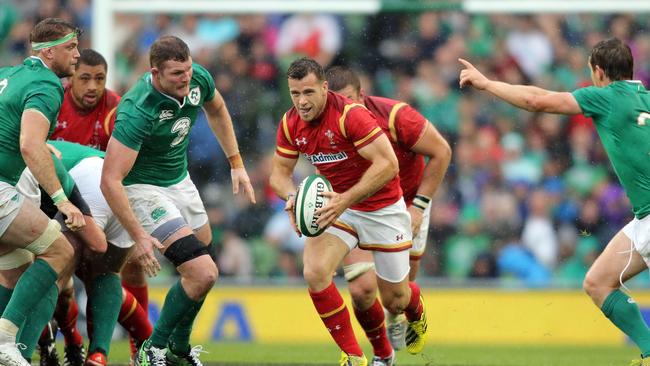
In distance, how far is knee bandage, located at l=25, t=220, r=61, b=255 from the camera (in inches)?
293

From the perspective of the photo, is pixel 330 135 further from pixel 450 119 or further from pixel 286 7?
pixel 450 119

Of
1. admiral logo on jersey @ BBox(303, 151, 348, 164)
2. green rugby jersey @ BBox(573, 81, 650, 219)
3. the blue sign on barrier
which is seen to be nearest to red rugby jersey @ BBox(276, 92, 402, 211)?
admiral logo on jersey @ BBox(303, 151, 348, 164)

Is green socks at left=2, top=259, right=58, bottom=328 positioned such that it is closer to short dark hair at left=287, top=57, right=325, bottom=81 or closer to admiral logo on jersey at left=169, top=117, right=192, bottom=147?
admiral logo on jersey at left=169, top=117, right=192, bottom=147

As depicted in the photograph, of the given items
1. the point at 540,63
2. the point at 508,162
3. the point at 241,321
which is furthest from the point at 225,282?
the point at 540,63

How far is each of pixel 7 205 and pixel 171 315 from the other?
1.42 m

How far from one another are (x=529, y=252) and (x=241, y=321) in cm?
390

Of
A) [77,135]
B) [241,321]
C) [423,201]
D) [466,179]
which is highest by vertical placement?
[77,135]

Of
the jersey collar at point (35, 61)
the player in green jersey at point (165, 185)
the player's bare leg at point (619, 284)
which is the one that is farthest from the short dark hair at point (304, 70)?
the player's bare leg at point (619, 284)

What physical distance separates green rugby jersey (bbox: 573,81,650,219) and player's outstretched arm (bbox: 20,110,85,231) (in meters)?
3.50

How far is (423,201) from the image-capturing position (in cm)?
913

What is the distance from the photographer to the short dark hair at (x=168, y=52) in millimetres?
7660

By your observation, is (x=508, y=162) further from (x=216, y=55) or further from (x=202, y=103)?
(x=202, y=103)

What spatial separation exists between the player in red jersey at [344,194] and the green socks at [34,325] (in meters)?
1.81

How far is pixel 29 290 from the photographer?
735 cm
